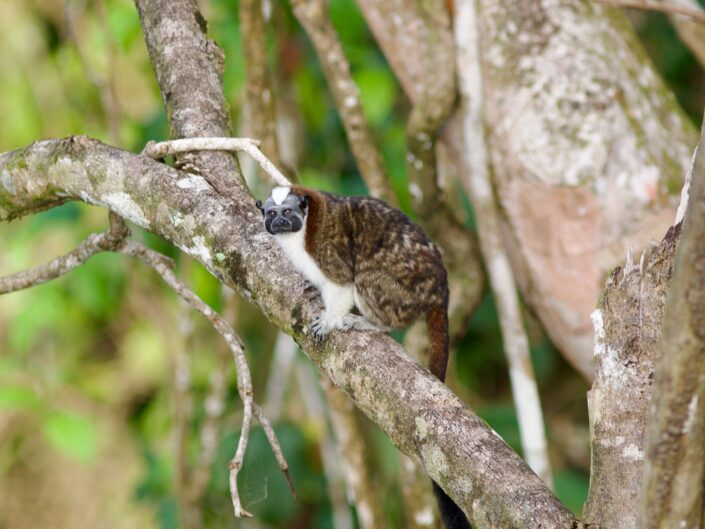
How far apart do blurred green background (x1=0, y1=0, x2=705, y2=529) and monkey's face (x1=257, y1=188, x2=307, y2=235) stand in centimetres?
95

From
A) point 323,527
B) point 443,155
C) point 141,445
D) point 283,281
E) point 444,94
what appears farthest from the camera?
point 141,445

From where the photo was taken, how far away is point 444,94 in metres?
2.97

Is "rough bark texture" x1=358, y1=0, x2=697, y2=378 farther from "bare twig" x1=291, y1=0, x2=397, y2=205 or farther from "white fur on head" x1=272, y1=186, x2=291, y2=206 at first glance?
"white fur on head" x1=272, y1=186, x2=291, y2=206

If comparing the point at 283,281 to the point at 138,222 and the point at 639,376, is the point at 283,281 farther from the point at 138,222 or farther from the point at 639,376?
the point at 639,376

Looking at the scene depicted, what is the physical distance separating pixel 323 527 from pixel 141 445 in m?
1.30

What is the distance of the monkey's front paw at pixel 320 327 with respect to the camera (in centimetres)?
190

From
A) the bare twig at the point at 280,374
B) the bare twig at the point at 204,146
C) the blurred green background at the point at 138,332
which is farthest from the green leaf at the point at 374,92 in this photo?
the bare twig at the point at 204,146

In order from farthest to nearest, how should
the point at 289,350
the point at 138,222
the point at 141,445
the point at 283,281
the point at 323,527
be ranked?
the point at 141,445 → the point at 323,527 → the point at 289,350 → the point at 138,222 → the point at 283,281

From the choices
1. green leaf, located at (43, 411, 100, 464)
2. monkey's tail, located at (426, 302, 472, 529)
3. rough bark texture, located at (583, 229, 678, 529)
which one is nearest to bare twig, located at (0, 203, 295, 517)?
monkey's tail, located at (426, 302, 472, 529)

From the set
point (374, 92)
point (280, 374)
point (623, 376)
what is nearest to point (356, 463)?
point (280, 374)

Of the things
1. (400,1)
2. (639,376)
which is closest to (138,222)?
(639,376)

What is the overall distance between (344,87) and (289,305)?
140cm

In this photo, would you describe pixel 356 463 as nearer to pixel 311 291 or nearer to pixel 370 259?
pixel 370 259

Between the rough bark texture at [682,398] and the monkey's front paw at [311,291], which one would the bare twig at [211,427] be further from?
the rough bark texture at [682,398]
